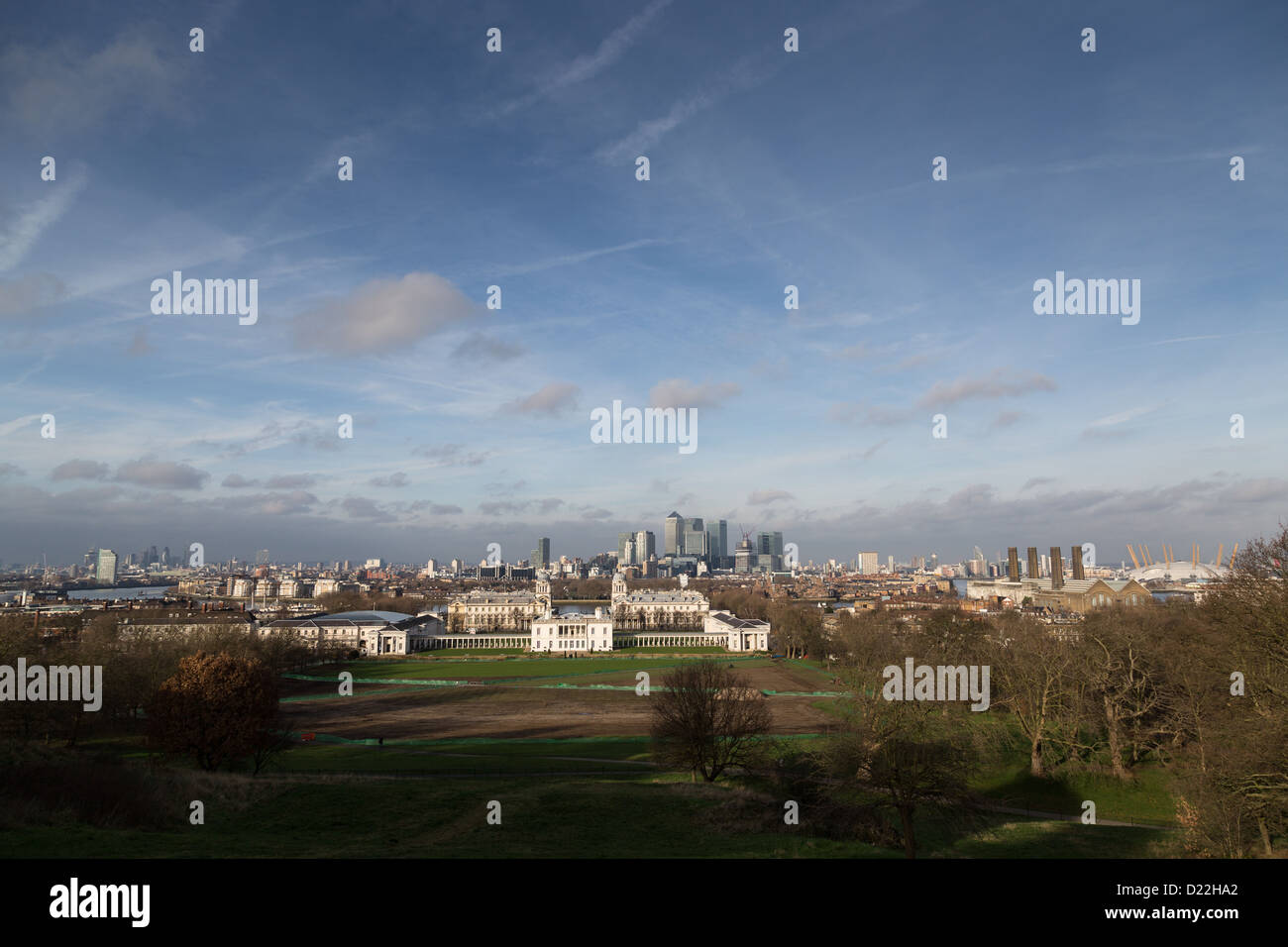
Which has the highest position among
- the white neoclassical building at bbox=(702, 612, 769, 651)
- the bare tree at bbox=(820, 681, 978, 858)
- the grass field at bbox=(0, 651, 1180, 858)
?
the bare tree at bbox=(820, 681, 978, 858)

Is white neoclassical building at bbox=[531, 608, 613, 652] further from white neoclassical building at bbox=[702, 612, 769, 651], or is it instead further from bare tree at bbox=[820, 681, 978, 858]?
bare tree at bbox=[820, 681, 978, 858]

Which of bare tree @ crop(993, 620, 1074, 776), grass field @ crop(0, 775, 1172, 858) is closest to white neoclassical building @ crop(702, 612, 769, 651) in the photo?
bare tree @ crop(993, 620, 1074, 776)

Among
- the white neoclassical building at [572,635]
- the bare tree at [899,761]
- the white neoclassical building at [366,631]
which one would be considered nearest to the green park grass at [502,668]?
the white neoclassical building at [572,635]

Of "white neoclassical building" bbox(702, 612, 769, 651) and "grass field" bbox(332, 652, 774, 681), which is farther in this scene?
"white neoclassical building" bbox(702, 612, 769, 651)

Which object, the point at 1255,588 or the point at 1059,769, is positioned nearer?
the point at 1255,588

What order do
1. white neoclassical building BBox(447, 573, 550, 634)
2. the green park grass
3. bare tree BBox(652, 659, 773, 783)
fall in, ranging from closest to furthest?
bare tree BBox(652, 659, 773, 783), the green park grass, white neoclassical building BBox(447, 573, 550, 634)

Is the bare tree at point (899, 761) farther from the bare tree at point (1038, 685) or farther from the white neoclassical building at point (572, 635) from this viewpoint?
the white neoclassical building at point (572, 635)
